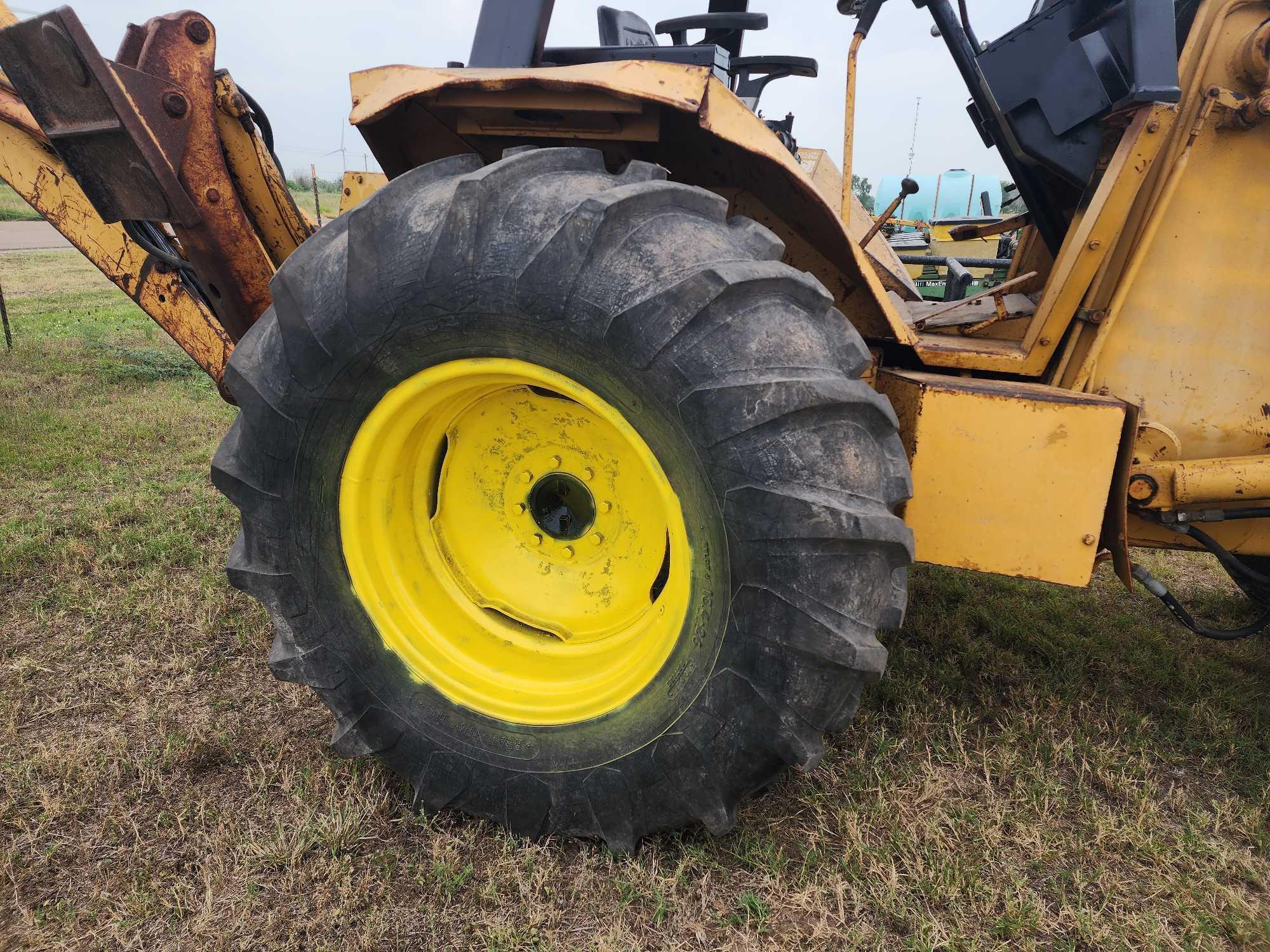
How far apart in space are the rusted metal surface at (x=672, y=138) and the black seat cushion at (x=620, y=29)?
1.17 m

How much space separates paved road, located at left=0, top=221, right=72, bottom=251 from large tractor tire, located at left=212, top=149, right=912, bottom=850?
53.0ft

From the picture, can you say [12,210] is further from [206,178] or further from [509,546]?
[509,546]

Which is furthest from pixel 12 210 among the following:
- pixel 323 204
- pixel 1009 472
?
pixel 1009 472

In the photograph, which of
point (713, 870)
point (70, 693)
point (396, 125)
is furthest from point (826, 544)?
point (70, 693)

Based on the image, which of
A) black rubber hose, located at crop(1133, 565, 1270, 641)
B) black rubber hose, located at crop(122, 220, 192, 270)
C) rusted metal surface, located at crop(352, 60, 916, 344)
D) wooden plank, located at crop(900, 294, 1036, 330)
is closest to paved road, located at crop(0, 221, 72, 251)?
black rubber hose, located at crop(122, 220, 192, 270)

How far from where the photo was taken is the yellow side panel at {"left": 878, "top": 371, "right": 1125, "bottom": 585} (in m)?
1.84

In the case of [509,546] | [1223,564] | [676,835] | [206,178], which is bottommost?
[676,835]

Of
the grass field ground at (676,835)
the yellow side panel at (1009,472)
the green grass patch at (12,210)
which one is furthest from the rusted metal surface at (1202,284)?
the green grass patch at (12,210)

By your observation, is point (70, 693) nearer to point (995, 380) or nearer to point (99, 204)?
point (99, 204)

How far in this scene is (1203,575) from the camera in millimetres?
3697

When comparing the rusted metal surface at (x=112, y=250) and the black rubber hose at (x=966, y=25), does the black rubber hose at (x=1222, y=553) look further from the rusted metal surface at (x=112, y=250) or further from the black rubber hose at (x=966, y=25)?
the rusted metal surface at (x=112, y=250)

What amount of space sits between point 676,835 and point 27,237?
68.7 feet

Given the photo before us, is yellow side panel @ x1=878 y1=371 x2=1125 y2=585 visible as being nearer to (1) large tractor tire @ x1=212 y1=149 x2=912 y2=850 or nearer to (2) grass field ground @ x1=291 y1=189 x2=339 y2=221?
(1) large tractor tire @ x1=212 y1=149 x2=912 y2=850

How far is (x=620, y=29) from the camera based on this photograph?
3.04 meters
